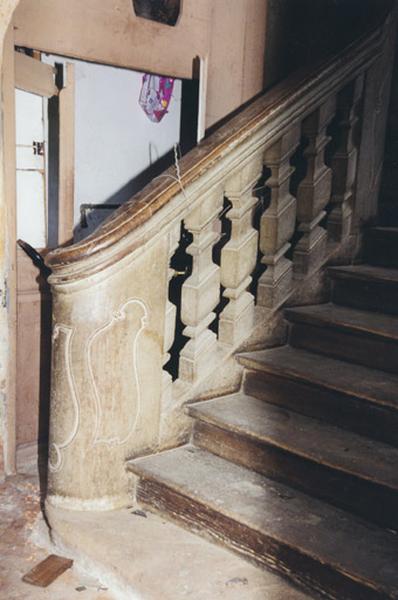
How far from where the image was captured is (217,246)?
4309 mm

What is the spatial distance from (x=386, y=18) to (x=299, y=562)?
9.51 feet

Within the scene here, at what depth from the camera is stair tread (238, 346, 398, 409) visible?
8.95ft

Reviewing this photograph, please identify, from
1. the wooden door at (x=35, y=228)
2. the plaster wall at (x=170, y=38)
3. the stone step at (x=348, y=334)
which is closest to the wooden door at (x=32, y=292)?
the wooden door at (x=35, y=228)

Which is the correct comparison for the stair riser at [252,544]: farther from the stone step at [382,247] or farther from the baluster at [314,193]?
the stone step at [382,247]

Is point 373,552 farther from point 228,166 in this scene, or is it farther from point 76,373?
point 228,166

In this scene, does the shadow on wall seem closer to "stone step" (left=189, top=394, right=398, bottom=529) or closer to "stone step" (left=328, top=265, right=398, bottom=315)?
"stone step" (left=328, top=265, right=398, bottom=315)

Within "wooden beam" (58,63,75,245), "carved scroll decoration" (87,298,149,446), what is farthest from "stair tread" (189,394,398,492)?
"wooden beam" (58,63,75,245)

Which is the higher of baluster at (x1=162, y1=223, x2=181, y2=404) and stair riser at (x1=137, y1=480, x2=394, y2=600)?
baluster at (x1=162, y1=223, x2=181, y2=404)

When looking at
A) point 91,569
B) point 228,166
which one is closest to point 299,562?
point 91,569

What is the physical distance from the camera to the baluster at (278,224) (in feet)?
10.3

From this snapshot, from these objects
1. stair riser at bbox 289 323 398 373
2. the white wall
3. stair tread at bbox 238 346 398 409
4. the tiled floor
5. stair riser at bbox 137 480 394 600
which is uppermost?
the white wall

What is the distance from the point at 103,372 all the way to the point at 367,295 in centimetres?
154

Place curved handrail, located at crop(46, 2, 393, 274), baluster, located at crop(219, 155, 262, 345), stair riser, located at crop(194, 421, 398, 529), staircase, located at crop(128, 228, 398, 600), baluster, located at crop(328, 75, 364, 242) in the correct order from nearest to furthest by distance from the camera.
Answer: staircase, located at crop(128, 228, 398, 600)
stair riser, located at crop(194, 421, 398, 529)
curved handrail, located at crop(46, 2, 393, 274)
baluster, located at crop(219, 155, 262, 345)
baluster, located at crop(328, 75, 364, 242)

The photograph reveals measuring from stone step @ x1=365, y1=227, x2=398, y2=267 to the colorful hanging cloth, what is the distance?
1.98 m
